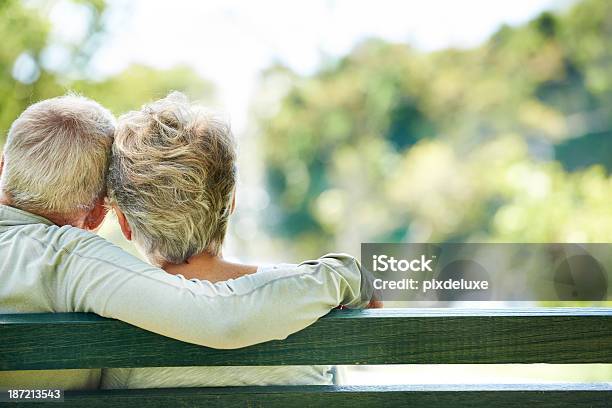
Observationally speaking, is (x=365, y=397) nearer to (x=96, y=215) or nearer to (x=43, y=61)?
(x=96, y=215)

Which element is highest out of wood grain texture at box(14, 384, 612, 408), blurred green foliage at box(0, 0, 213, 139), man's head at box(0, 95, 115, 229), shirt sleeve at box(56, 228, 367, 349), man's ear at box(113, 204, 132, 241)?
blurred green foliage at box(0, 0, 213, 139)

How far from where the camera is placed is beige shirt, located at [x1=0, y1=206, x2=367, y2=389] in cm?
112

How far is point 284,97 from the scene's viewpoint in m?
13.8

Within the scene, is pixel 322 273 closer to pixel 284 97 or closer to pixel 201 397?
pixel 201 397

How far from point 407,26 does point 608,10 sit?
10.2 ft

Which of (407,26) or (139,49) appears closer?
(139,49)

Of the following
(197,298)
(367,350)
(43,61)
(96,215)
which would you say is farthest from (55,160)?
(43,61)

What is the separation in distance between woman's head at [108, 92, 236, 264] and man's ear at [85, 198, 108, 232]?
1.9 inches

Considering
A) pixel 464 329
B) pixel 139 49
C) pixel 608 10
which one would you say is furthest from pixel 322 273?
pixel 608 10

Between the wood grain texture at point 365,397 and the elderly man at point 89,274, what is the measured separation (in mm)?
80

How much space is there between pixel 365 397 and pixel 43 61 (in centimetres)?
887

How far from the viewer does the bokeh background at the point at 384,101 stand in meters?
11.9

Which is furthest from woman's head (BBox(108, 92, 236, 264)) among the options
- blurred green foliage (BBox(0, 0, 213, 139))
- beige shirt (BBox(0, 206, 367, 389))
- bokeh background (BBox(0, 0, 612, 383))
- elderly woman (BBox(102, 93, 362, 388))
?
bokeh background (BBox(0, 0, 612, 383))

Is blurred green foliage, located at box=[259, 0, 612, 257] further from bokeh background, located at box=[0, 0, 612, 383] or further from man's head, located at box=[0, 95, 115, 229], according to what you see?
man's head, located at box=[0, 95, 115, 229]
